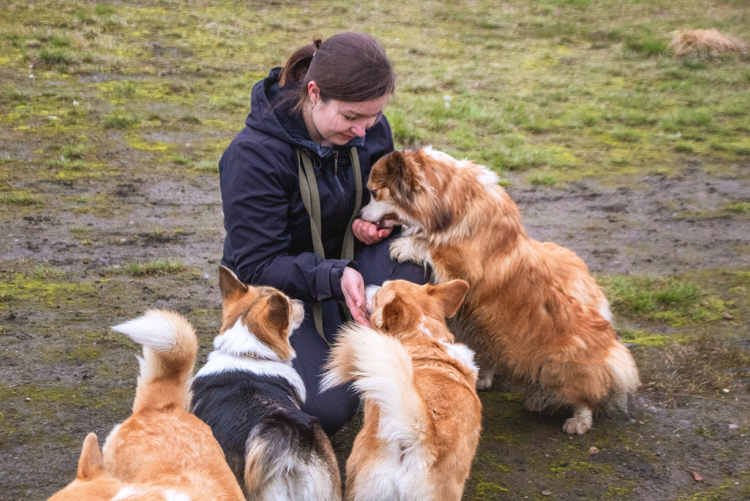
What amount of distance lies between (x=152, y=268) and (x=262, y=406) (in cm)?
251

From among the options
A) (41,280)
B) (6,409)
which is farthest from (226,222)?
(41,280)

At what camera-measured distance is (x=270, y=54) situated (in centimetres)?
924

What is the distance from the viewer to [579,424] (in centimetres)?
306

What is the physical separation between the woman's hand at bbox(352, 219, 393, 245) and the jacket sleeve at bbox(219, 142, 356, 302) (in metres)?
0.39

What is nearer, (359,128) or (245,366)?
(245,366)

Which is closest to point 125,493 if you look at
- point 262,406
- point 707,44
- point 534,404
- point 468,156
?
point 262,406

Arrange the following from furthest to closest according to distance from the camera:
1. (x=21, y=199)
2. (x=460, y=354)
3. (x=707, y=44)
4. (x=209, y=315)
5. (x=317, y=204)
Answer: (x=707, y=44), (x=21, y=199), (x=209, y=315), (x=317, y=204), (x=460, y=354)

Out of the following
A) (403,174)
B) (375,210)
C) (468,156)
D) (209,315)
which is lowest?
(209,315)

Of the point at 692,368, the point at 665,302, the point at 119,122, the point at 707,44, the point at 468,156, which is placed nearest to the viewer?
the point at 692,368

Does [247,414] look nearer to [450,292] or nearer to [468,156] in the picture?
[450,292]

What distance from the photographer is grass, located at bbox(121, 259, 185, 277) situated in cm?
440

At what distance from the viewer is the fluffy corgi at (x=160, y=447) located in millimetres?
1683

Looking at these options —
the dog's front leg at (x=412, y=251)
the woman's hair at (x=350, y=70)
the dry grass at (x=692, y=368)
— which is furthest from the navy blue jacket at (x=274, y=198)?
the dry grass at (x=692, y=368)

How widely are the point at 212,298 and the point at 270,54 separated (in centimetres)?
612
